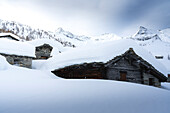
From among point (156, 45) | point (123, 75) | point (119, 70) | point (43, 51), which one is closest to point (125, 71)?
point (123, 75)

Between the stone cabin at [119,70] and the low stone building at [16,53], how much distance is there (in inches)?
175

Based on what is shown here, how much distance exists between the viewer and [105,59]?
6.06 metres

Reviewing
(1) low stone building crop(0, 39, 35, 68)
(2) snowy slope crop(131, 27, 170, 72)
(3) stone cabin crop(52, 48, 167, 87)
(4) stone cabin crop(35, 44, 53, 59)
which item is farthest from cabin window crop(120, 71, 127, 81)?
(2) snowy slope crop(131, 27, 170, 72)

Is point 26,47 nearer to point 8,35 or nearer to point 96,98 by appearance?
point 8,35

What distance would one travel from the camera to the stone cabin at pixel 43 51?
59.0 ft

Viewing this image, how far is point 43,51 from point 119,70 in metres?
15.4

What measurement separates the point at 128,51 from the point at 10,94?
6568mm

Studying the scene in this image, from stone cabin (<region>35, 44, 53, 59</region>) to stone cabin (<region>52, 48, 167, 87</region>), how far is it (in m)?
12.3

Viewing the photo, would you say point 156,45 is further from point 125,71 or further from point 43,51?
point 125,71

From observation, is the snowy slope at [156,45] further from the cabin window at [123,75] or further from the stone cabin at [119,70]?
the cabin window at [123,75]

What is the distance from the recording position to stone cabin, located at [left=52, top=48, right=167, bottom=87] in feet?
21.1

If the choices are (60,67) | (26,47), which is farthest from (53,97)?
(26,47)

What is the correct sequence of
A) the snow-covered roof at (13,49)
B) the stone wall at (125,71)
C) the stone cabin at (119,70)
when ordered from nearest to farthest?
the stone cabin at (119,70), the stone wall at (125,71), the snow-covered roof at (13,49)

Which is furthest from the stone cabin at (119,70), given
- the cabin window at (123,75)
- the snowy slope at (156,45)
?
the snowy slope at (156,45)
